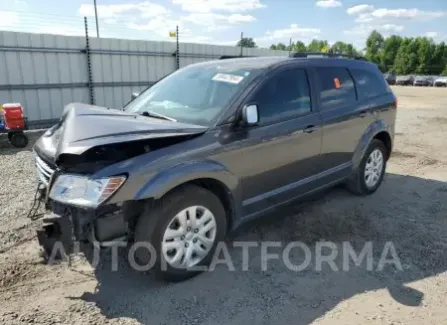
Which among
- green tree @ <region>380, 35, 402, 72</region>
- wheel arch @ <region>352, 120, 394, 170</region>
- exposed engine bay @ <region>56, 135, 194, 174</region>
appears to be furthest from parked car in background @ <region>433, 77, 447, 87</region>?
exposed engine bay @ <region>56, 135, 194, 174</region>

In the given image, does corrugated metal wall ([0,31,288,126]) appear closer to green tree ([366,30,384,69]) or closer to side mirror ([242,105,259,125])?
side mirror ([242,105,259,125])

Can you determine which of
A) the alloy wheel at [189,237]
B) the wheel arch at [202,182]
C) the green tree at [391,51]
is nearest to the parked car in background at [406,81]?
the green tree at [391,51]

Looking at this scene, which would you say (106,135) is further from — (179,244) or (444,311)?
(444,311)

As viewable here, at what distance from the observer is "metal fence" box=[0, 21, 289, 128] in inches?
384

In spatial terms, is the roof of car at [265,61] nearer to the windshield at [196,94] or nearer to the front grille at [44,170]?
the windshield at [196,94]

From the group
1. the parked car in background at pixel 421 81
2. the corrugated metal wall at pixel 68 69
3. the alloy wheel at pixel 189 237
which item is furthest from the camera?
the parked car in background at pixel 421 81

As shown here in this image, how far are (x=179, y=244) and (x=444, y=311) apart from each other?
2.05 m

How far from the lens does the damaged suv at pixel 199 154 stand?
109 inches

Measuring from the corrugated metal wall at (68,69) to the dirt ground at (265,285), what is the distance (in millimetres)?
6166

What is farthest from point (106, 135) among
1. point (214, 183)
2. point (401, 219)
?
point (401, 219)

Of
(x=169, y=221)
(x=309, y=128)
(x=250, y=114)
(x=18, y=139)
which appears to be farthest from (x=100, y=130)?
(x=18, y=139)

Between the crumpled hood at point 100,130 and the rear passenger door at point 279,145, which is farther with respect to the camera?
the rear passenger door at point 279,145

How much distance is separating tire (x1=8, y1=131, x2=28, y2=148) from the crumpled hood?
547 cm

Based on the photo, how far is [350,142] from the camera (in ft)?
15.7
